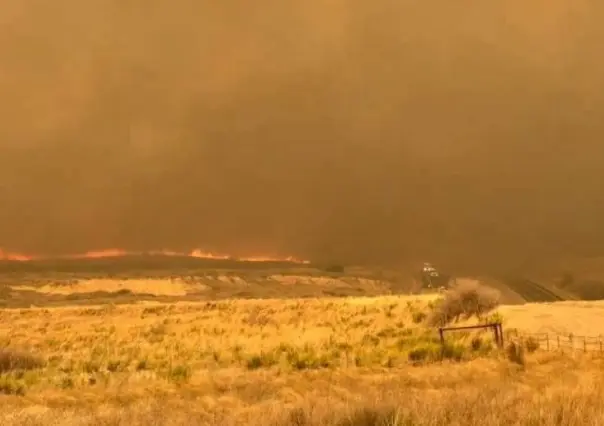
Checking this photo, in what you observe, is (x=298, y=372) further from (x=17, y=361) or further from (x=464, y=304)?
(x=464, y=304)

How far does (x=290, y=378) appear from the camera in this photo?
69.7 ft

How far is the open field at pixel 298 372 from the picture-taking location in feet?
32.1

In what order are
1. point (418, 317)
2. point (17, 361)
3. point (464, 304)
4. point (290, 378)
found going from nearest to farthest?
point (290, 378) → point (17, 361) → point (464, 304) → point (418, 317)

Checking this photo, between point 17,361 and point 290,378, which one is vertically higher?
point 290,378

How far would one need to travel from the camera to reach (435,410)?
884cm

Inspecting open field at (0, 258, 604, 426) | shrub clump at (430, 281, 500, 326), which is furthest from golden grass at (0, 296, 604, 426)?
shrub clump at (430, 281, 500, 326)

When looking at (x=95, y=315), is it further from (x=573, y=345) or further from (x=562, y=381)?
(x=562, y=381)

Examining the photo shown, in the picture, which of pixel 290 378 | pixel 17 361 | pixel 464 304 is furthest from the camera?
pixel 464 304

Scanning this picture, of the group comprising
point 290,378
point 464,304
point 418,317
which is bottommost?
point 290,378

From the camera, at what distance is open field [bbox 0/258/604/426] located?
9773 mm

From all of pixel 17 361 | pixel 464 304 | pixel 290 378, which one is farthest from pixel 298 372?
pixel 464 304

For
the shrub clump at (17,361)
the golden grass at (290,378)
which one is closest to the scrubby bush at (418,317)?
the golden grass at (290,378)

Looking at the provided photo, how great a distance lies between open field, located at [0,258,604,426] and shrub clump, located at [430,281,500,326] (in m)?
1.52

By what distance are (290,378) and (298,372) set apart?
177cm
